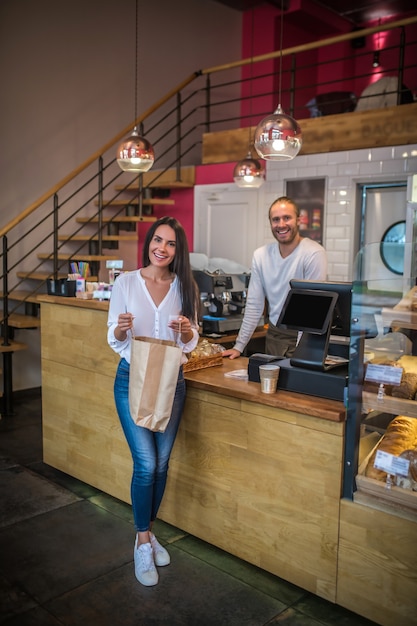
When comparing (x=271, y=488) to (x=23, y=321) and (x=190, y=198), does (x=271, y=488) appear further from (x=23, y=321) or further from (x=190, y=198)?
(x=190, y=198)

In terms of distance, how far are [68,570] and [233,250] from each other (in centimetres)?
432

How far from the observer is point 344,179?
560cm

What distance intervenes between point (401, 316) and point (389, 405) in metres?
0.35

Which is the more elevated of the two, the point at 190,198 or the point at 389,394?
the point at 190,198

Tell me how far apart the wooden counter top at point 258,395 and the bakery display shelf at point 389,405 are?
10 centimetres

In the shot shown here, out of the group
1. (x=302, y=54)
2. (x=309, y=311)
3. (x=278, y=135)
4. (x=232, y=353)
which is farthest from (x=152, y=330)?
(x=302, y=54)

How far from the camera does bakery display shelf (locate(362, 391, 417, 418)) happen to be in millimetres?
2334

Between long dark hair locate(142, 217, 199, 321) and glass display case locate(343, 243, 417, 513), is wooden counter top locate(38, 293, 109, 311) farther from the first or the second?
glass display case locate(343, 243, 417, 513)

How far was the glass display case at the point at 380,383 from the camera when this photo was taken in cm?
237

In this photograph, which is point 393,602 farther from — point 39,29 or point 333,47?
point 333,47

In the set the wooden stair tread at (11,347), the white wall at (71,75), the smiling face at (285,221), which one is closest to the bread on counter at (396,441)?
the smiling face at (285,221)

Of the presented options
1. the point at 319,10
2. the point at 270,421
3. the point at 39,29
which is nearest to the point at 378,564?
the point at 270,421

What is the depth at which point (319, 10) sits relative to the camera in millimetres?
8305

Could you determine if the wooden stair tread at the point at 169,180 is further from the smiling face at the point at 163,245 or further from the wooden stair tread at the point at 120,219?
the smiling face at the point at 163,245
